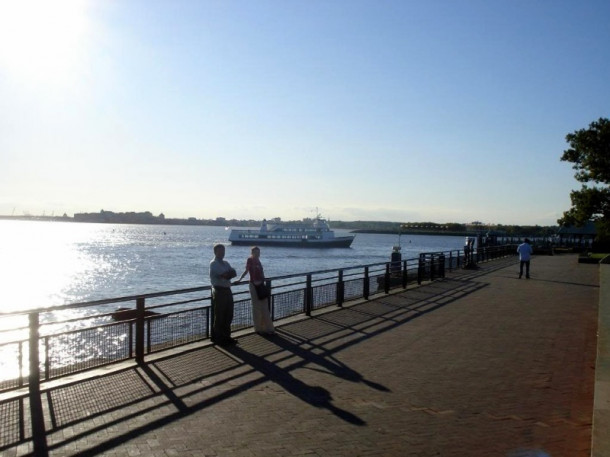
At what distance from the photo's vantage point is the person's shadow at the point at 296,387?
22.5ft

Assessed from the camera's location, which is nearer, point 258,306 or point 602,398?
point 602,398

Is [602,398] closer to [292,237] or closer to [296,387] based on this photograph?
[296,387]

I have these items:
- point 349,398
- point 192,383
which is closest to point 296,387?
point 349,398

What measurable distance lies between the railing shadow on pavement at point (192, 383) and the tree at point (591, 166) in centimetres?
2386

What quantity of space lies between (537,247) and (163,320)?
171 feet

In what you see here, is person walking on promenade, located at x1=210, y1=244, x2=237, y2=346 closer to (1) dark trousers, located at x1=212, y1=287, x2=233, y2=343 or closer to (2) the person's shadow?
(1) dark trousers, located at x1=212, y1=287, x2=233, y2=343

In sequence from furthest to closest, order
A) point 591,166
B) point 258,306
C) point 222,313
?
point 591,166
point 258,306
point 222,313

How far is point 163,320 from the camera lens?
10.3 metres

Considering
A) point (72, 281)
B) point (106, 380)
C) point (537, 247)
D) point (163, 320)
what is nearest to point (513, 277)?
point (163, 320)

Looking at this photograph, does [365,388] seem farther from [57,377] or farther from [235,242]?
[235,242]

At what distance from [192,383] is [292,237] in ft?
367

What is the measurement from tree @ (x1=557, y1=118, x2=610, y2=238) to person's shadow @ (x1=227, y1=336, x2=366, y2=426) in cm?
2785

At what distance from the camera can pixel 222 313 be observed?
1035cm

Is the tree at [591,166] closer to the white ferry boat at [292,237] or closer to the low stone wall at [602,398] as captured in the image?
the low stone wall at [602,398]
